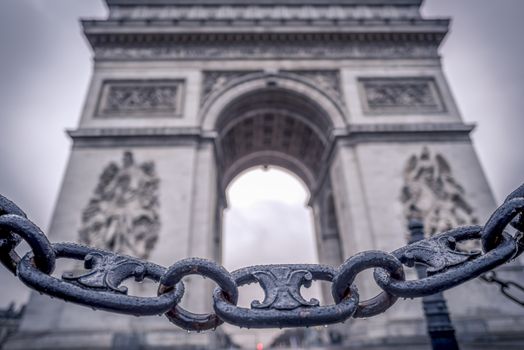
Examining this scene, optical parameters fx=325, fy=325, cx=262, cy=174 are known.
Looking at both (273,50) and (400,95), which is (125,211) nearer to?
(273,50)

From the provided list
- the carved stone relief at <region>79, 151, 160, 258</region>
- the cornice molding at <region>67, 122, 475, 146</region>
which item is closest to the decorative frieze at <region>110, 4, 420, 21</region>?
the cornice molding at <region>67, 122, 475, 146</region>

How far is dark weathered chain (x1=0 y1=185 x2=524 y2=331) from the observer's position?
0.80 meters

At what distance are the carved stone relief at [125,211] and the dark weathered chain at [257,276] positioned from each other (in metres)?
7.71

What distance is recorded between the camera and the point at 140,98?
34.7 ft

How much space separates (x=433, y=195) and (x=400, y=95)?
378cm

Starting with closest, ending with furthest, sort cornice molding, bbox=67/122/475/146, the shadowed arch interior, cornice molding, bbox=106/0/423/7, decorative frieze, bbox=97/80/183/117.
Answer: cornice molding, bbox=67/122/475/146, decorative frieze, bbox=97/80/183/117, the shadowed arch interior, cornice molding, bbox=106/0/423/7

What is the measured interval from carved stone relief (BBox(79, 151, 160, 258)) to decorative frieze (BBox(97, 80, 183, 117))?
1770mm

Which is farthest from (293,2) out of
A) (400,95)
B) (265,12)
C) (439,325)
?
(439,325)

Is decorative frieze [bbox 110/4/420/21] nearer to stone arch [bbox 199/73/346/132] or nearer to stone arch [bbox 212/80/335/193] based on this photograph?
stone arch [bbox 199/73/346/132]

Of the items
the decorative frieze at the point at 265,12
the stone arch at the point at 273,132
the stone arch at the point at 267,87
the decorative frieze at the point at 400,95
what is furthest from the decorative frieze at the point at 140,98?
the decorative frieze at the point at 400,95

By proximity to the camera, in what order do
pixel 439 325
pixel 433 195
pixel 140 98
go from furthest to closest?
pixel 140 98
pixel 433 195
pixel 439 325

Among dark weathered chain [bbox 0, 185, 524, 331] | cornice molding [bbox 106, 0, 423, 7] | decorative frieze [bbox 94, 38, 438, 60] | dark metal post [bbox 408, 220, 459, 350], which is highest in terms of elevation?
cornice molding [bbox 106, 0, 423, 7]

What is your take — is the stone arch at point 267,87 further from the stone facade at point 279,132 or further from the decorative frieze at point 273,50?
the decorative frieze at point 273,50

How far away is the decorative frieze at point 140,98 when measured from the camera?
10.3 meters
